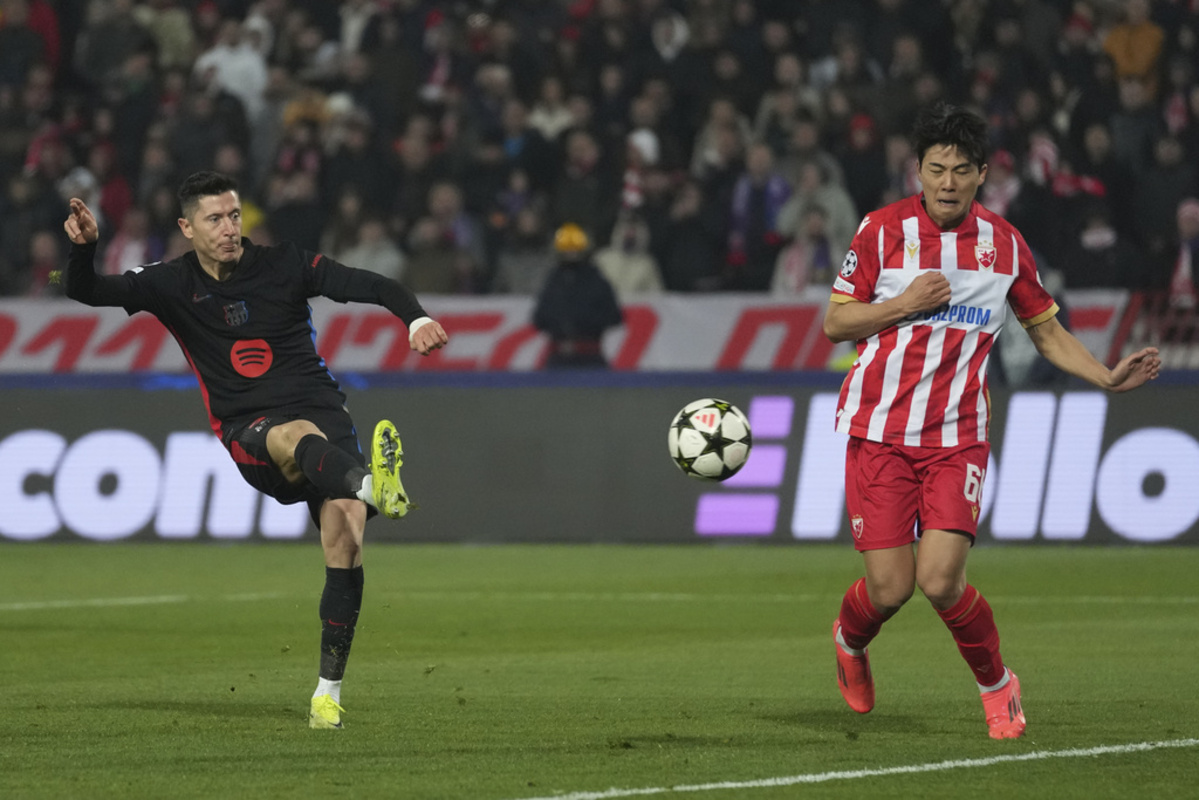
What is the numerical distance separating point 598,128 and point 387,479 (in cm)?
1315

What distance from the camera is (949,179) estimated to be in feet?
22.0

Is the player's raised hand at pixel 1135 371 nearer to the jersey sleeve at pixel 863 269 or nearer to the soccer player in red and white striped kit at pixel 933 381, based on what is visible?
the soccer player in red and white striped kit at pixel 933 381

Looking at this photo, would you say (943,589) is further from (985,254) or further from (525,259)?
(525,259)

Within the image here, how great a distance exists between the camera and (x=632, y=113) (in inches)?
768

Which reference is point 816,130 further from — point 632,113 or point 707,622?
point 707,622

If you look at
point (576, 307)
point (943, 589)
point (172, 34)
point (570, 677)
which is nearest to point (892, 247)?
point (943, 589)

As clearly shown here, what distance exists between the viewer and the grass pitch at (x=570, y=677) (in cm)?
602

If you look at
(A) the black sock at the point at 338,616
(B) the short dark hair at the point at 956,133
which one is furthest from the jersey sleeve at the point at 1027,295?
(A) the black sock at the point at 338,616

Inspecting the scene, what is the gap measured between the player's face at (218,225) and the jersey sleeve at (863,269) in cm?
234

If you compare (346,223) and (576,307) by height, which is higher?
(346,223)

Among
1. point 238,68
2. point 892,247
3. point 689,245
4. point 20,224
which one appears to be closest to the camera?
point 892,247

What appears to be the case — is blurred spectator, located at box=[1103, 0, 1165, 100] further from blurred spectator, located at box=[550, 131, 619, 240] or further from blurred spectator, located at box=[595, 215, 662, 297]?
blurred spectator, located at box=[550, 131, 619, 240]

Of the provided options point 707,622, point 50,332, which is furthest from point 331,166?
point 707,622

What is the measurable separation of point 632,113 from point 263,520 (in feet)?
20.7
